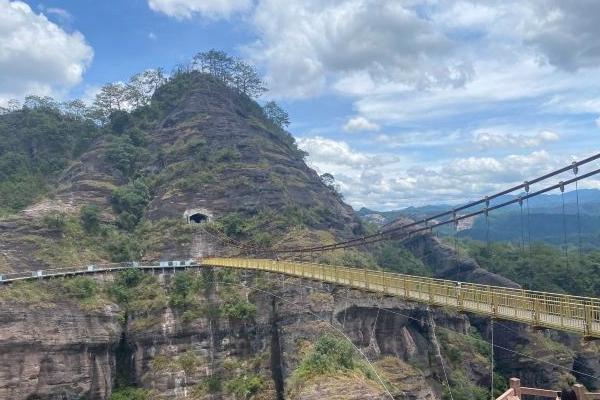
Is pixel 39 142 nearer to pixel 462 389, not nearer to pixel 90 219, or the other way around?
pixel 90 219

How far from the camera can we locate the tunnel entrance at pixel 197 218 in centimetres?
6220

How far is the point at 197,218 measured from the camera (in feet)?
207

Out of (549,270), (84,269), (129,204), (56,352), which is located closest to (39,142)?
(129,204)

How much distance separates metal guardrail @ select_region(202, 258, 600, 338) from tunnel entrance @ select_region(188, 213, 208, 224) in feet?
102

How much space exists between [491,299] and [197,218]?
4721 cm

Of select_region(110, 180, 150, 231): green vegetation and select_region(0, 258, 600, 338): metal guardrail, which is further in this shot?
select_region(110, 180, 150, 231): green vegetation

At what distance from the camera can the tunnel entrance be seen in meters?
62.2

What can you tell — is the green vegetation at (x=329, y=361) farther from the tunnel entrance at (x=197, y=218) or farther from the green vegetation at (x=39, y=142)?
the green vegetation at (x=39, y=142)

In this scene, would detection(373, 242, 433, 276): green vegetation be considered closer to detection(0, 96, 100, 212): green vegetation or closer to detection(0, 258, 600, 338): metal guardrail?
detection(0, 258, 600, 338): metal guardrail

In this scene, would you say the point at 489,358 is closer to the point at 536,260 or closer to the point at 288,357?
the point at 288,357

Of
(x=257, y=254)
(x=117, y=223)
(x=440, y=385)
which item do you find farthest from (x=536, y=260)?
(x=117, y=223)

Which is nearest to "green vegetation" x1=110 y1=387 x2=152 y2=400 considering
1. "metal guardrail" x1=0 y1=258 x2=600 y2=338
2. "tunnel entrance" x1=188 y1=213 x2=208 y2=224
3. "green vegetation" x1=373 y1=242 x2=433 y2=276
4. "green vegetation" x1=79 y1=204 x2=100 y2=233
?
"metal guardrail" x1=0 y1=258 x2=600 y2=338

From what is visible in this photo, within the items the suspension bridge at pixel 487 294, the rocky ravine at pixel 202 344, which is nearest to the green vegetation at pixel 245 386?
the rocky ravine at pixel 202 344

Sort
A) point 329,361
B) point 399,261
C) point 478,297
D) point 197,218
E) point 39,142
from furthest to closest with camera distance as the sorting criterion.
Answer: point 39,142 < point 399,261 < point 197,218 < point 329,361 < point 478,297
